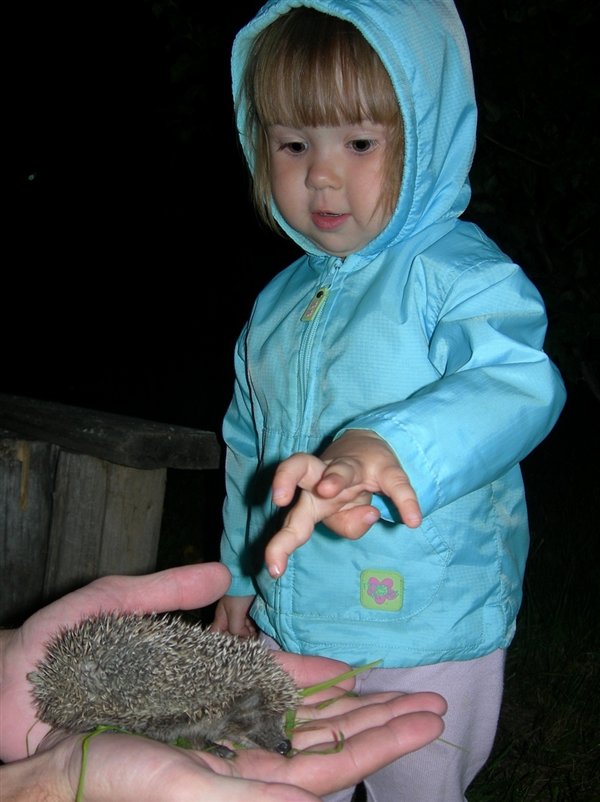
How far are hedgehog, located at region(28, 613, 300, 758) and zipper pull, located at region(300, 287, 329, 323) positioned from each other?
1.00 metres

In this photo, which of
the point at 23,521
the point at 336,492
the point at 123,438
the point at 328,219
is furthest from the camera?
the point at 23,521

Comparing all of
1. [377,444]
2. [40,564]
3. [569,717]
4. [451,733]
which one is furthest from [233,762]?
[569,717]

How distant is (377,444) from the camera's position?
1.69 meters

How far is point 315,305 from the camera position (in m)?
2.56

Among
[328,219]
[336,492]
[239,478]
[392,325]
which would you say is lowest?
[239,478]

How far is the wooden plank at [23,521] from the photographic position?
342cm

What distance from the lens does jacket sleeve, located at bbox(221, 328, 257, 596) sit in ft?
9.50

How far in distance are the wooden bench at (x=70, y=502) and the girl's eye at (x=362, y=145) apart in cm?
143

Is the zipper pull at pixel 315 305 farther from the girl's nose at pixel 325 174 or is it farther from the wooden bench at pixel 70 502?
the wooden bench at pixel 70 502

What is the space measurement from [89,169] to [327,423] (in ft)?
43.7

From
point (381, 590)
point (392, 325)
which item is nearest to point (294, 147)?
point (392, 325)

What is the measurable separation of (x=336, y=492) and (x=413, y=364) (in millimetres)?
979

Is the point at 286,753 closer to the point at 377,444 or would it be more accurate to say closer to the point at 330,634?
the point at 330,634

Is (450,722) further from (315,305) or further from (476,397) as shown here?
(315,305)
